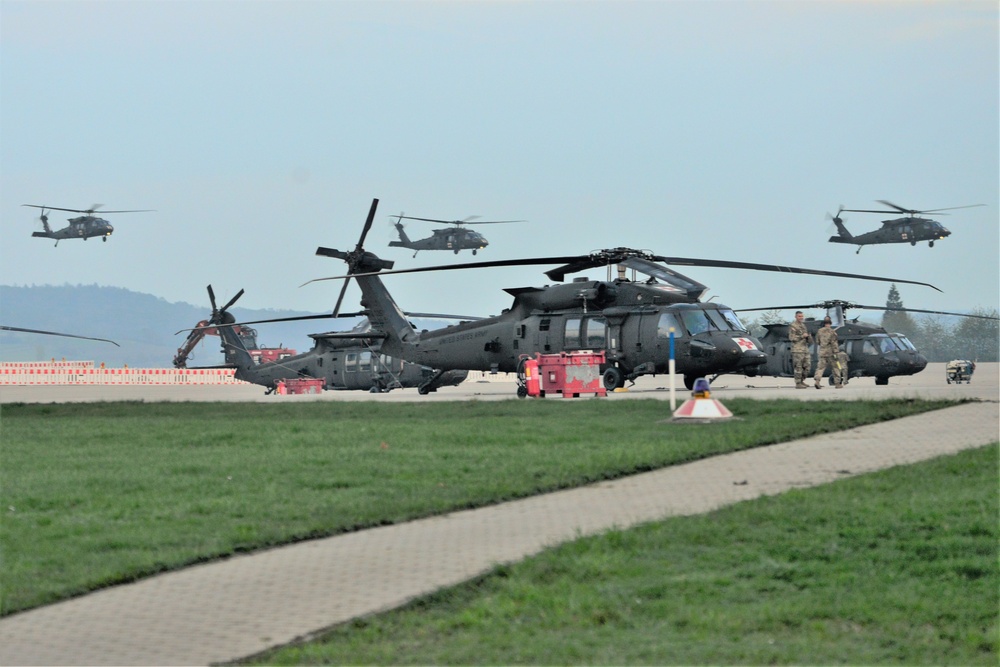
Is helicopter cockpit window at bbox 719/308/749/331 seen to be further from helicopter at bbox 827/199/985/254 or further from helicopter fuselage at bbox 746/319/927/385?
helicopter at bbox 827/199/985/254

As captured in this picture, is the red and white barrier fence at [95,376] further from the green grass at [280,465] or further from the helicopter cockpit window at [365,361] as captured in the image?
the green grass at [280,465]

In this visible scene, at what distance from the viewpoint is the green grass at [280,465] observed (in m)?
8.86

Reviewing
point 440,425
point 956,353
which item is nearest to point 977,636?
point 440,425

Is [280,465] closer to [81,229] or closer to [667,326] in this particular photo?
[667,326]

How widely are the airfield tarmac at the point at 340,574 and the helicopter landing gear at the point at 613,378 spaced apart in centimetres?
1526

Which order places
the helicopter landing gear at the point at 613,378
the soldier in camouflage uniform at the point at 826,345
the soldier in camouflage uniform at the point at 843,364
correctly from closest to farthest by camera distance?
the helicopter landing gear at the point at 613,378, the soldier in camouflage uniform at the point at 826,345, the soldier in camouflage uniform at the point at 843,364

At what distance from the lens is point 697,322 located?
88.6ft

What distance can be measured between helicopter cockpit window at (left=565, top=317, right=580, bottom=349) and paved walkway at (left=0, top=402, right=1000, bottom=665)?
1539cm

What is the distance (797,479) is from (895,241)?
219 ft

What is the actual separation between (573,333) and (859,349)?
11874mm

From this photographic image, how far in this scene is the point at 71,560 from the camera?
8344mm

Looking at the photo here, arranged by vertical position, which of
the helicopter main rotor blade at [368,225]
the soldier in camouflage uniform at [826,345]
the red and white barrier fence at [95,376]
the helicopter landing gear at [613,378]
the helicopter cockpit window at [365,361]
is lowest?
the red and white barrier fence at [95,376]

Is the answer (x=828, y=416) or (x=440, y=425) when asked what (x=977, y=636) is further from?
(x=440, y=425)

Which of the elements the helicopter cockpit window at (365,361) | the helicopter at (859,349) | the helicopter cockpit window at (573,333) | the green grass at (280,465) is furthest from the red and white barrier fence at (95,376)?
the green grass at (280,465)
